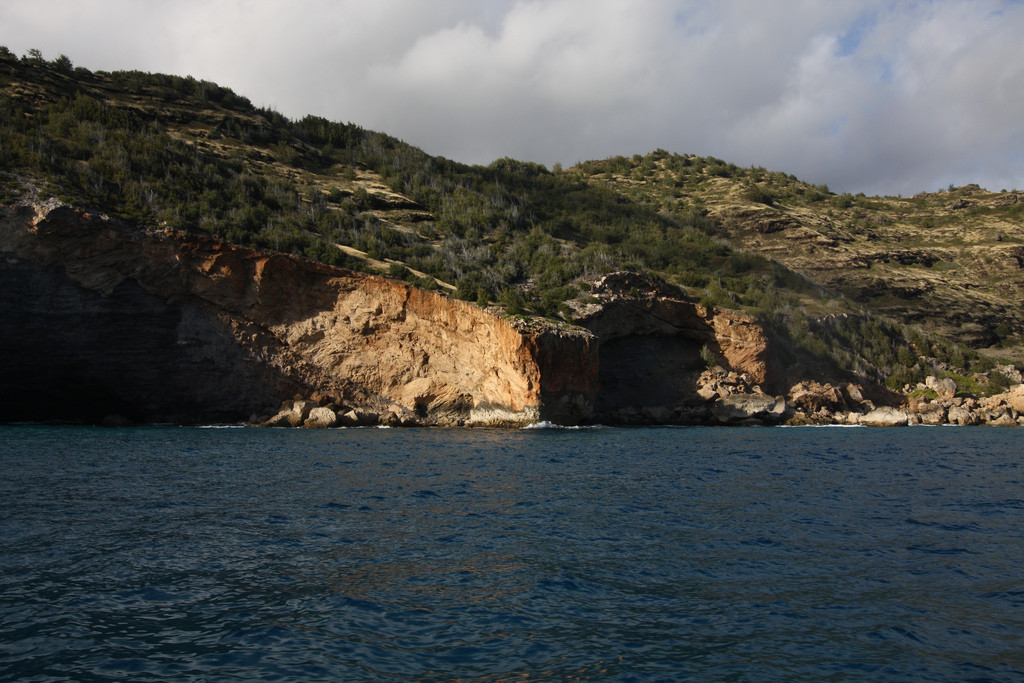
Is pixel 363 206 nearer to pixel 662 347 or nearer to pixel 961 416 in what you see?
pixel 662 347

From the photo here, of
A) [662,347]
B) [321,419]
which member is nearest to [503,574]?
[321,419]

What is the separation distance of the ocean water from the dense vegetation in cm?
1812

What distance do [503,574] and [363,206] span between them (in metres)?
35.7

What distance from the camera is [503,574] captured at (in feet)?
25.1

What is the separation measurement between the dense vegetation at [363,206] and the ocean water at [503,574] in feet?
59.5

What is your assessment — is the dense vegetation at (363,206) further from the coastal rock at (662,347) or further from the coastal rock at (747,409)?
the coastal rock at (747,409)

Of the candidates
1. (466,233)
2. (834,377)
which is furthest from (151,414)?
(834,377)

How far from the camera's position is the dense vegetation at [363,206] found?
1195 inches

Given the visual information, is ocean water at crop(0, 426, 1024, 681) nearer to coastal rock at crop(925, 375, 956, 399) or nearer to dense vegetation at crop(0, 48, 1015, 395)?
dense vegetation at crop(0, 48, 1015, 395)

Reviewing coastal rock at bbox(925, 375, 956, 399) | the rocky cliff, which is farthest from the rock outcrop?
coastal rock at bbox(925, 375, 956, 399)

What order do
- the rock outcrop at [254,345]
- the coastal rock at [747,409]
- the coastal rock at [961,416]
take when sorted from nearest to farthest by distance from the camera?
1. the rock outcrop at [254,345]
2. the coastal rock at [747,409]
3. the coastal rock at [961,416]

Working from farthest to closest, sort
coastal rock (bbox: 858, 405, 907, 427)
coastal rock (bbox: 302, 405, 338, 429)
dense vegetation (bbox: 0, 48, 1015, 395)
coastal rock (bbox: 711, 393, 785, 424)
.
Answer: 1. coastal rock (bbox: 711, 393, 785, 424)
2. coastal rock (bbox: 858, 405, 907, 427)
3. dense vegetation (bbox: 0, 48, 1015, 395)
4. coastal rock (bbox: 302, 405, 338, 429)

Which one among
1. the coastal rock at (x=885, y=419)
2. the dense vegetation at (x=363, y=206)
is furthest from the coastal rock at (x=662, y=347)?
the coastal rock at (x=885, y=419)

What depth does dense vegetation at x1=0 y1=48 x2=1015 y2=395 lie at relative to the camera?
99.6 ft
